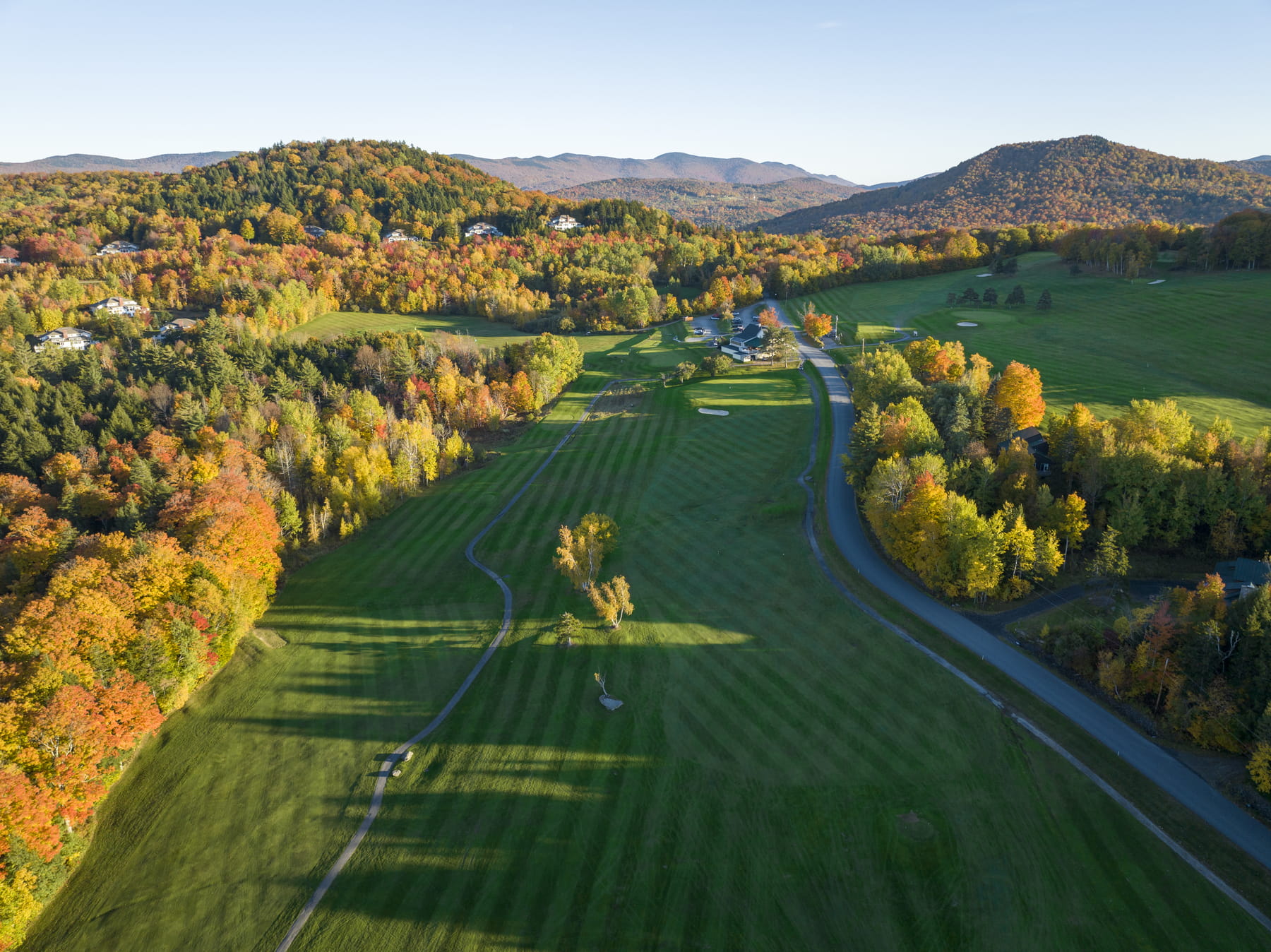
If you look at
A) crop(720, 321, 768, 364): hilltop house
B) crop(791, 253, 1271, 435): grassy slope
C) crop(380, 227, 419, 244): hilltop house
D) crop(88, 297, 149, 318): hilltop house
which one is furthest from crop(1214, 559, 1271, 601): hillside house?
crop(380, 227, 419, 244): hilltop house

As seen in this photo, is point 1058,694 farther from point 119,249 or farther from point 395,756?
point 119,249

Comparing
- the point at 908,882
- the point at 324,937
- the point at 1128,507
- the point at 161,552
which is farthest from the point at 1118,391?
the point at 161,552

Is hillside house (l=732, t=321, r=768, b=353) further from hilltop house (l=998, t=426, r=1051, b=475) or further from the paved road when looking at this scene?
hilltop house (l=998, t=426, r=1051, b=475)

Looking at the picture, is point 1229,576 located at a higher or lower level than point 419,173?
lower

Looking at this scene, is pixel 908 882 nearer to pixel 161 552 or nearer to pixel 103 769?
pixel 103 769

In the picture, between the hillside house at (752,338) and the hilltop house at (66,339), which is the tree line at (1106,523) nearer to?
the hillside house at (752,338)
